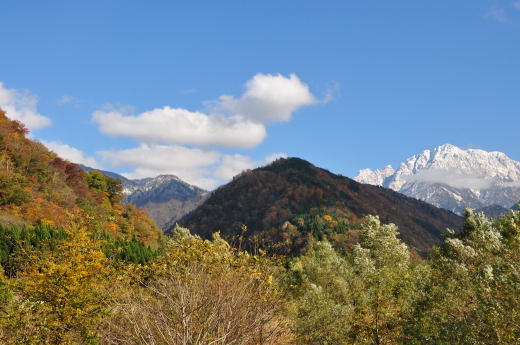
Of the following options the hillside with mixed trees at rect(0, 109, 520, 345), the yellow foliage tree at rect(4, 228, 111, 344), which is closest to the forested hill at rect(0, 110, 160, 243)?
the hillside with mixed trees at rect(0, 109, 520, 345)

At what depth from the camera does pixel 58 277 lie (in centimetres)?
1511

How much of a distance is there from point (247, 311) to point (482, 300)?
346 inches

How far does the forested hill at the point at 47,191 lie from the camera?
201 ft

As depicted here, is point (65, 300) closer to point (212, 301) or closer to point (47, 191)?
point (212, 301)

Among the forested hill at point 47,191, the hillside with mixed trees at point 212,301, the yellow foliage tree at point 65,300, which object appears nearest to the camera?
the hillside with mixed trees at point 212,301

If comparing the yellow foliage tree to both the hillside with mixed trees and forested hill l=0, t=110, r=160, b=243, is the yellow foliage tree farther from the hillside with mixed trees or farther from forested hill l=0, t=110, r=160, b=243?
forested hill l=0, t=110, r=160, b=243

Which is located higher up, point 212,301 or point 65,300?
point 212,301

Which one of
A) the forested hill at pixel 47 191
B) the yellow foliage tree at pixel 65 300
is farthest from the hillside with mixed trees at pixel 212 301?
the forested hill at pixel 47 191

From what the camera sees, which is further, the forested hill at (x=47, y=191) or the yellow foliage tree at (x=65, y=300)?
the forested hill at (x=47, y=191)

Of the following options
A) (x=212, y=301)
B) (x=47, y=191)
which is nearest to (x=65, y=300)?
(x=212, y=301)

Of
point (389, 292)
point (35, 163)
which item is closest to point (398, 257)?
point (389, 292)

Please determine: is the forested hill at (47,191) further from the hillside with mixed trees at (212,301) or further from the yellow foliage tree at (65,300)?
the yellow foliage tree at (65,300)

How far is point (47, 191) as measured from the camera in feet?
243

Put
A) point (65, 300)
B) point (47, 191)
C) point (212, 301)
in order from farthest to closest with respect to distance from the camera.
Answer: point (47, 191), point (65, 300), point (212, 301)
